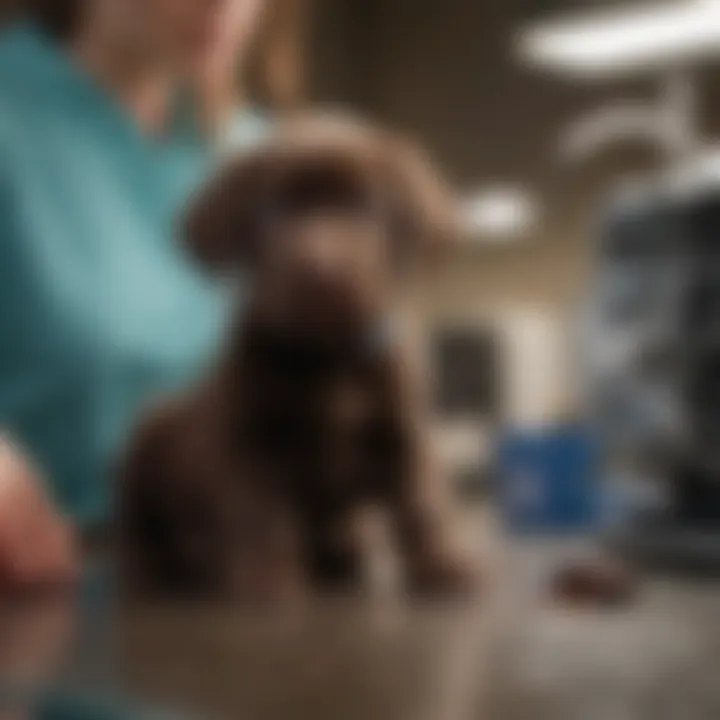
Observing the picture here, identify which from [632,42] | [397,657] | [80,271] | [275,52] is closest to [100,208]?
[80,271]

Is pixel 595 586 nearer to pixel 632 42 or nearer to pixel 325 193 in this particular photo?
pixel 325 193

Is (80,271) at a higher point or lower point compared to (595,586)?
higher

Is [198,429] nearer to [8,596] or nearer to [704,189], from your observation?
[8,596]

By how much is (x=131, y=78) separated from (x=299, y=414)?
327mm

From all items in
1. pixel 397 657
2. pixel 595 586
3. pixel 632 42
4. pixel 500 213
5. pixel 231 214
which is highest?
pixel 632 42

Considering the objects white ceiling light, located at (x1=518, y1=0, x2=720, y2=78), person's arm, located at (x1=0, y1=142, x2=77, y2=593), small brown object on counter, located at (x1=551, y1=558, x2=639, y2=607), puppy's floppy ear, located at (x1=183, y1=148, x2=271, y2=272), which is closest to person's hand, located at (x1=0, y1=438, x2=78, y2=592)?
Answer: person's arm, located at (x1=0, y1=142, x2=77, y2=593)

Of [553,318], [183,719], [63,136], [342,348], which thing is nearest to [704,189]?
[553,318]

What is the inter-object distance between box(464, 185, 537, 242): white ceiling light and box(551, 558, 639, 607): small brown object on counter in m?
0.23

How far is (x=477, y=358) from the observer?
91 cm

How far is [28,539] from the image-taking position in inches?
30.6

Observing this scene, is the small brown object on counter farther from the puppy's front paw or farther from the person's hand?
the person's hand

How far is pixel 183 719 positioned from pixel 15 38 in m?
0.62

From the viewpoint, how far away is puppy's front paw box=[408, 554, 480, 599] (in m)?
0.75

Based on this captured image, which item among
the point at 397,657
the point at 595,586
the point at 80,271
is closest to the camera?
the point at 397,657
